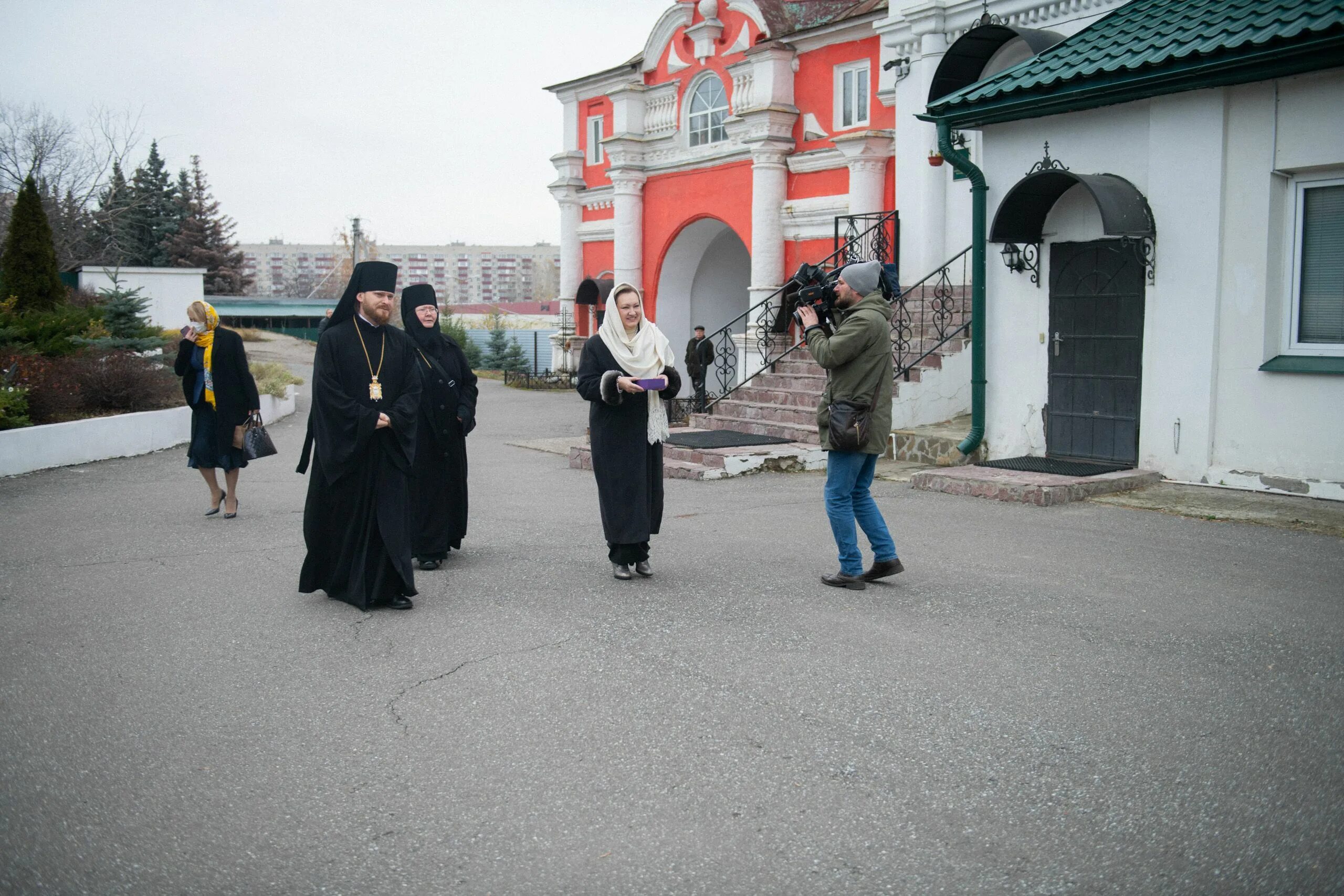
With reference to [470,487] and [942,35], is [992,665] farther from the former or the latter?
[942,35]

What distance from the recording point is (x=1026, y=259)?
1129cm

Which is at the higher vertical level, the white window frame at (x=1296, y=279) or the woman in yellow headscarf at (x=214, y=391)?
the white window frame at (x=1296, y=279)

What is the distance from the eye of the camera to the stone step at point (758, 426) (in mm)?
13250

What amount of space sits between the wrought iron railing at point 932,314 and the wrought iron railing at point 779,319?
87cm

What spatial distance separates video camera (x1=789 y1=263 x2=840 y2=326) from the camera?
671 cm

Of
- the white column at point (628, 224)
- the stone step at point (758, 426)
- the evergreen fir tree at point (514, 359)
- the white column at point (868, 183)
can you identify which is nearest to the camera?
the stone step at point (758, 426)

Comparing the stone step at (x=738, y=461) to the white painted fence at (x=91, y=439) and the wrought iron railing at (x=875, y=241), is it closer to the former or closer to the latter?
the wrought iron railing at (x=875, y=241)

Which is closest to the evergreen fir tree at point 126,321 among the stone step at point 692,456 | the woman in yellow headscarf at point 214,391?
the woman in yellow headscarf at point 214,391

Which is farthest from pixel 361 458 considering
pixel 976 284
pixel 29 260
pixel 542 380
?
pixel 542 380

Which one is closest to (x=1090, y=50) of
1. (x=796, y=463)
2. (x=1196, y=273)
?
(x=1196, y=273)

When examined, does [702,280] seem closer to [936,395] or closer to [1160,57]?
[936,395]

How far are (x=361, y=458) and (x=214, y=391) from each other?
12.5ft

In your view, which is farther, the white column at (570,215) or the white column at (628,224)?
the white column at (570,215)

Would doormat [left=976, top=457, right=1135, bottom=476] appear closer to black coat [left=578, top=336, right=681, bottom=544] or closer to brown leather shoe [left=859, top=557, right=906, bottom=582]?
brown leather shoe [left=859, top=557, right=906, bottom=582]
